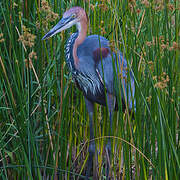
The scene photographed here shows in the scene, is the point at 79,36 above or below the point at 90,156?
above

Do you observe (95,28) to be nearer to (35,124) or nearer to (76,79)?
(76,79)

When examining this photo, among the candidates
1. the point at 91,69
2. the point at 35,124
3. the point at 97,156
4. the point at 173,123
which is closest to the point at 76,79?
the point at 91,69

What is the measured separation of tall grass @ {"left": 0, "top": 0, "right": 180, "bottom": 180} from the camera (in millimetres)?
1209

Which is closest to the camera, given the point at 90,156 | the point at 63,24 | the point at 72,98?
the point at 63,24

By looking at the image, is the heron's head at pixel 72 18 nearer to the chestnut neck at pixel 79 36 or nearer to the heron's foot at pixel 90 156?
the chestnut neck at pixel 79 36

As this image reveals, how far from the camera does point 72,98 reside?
5.86 ft

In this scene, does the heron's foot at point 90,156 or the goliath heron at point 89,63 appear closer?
the goliath heron at point 89,63

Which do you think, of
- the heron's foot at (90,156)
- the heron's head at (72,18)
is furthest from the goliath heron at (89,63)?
the heron's foot at (90,156)

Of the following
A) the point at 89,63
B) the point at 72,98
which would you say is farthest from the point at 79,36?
the point at 72,98

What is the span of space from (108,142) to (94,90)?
34cm

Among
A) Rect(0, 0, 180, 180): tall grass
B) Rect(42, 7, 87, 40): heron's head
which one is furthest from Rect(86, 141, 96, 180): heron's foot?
Rect(42, 7, 87, 40): heron's head

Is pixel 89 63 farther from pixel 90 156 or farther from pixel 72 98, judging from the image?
pixel 90 156

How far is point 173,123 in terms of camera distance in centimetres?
121

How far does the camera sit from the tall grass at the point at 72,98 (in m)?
1.21
